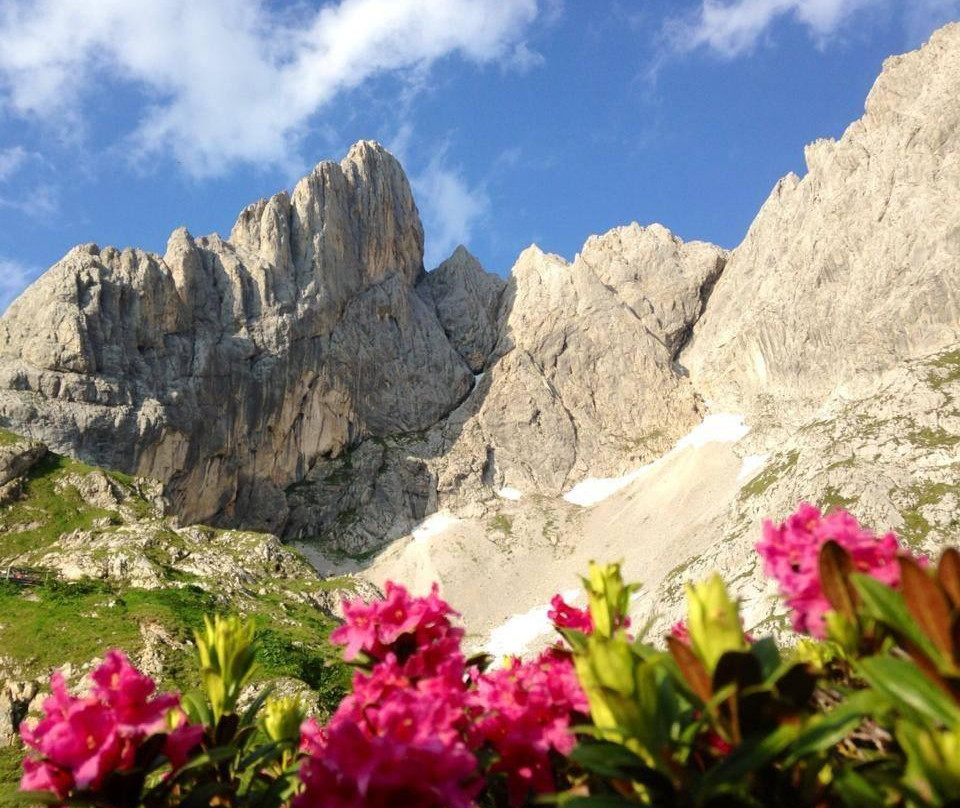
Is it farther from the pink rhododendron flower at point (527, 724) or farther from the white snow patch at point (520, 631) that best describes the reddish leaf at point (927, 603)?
the white snow patch at point (520, 631)

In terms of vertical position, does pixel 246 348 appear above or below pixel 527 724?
above

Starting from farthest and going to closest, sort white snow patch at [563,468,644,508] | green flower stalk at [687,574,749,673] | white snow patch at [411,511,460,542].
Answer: white snow patch at [563,468,644,508]
white snow patch at [411,511,460,542]
green flower stalk at [687,574,749,673]

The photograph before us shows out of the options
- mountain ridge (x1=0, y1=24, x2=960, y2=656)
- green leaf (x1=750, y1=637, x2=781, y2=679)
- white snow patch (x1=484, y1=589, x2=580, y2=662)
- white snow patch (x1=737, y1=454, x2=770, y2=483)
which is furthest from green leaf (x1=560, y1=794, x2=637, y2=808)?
white snow patch (x1=737, y1=454, x2=770, y2=483)

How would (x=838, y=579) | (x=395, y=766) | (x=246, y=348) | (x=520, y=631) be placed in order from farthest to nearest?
1. (x=246, y=348)
2. (x=520, y=631)
3. (x=838, y=579)
4. (x=395, y=766)

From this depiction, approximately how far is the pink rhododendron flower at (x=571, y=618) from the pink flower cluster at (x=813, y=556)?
44.6 inches

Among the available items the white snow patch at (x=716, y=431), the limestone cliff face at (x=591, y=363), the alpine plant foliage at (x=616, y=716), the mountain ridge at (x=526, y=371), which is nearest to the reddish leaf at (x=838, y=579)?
the alpine plant foliage at (x=616, y=716)

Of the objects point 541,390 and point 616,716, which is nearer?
point 616,716

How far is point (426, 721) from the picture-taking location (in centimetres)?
240

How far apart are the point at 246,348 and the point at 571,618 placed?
9676cm

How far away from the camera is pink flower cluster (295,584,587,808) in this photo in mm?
2225

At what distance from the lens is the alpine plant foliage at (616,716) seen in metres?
2.22

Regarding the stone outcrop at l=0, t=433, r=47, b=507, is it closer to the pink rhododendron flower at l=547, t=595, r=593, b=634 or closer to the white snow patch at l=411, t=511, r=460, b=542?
the pink rhododendron flower at l=547, t=595, r=593, b=634

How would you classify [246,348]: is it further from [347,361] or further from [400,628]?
[400,628]

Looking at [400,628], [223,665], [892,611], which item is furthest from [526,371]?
[892,611]
